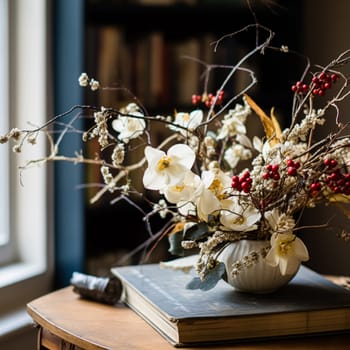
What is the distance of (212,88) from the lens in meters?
2.39

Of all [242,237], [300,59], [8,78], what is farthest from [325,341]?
[300,59]

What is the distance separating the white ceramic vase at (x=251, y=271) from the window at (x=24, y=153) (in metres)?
0.76

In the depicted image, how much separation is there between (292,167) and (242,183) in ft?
0.26

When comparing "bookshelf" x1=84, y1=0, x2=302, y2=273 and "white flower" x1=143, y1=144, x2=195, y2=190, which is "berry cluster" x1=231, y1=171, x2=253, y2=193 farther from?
"bookshelf" x1=84, y1=0, x2=302, y2=273

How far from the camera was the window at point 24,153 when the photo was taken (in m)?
1.90

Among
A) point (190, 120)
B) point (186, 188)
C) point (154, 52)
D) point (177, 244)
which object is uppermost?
point (154, 52)

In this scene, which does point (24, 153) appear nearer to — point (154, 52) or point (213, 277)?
point (154, 52)

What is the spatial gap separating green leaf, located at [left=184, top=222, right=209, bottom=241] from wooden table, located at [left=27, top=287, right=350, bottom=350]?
0.17 m

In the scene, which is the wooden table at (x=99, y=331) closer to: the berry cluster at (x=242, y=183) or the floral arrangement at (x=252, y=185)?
the floral arrangement at (x=252, y=185)

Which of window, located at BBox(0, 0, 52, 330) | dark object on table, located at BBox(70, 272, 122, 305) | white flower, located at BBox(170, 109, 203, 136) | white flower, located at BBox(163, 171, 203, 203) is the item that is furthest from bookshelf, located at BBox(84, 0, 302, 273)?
white flower, located at BBox(163, 171, 203, 203)

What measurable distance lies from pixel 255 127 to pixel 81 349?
1419mm

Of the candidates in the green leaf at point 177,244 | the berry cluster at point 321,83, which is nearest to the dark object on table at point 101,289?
the green leaf at point 177,244

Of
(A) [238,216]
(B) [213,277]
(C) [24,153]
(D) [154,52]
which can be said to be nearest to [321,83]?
(A) [238,216]

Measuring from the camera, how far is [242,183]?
1.16 meters
